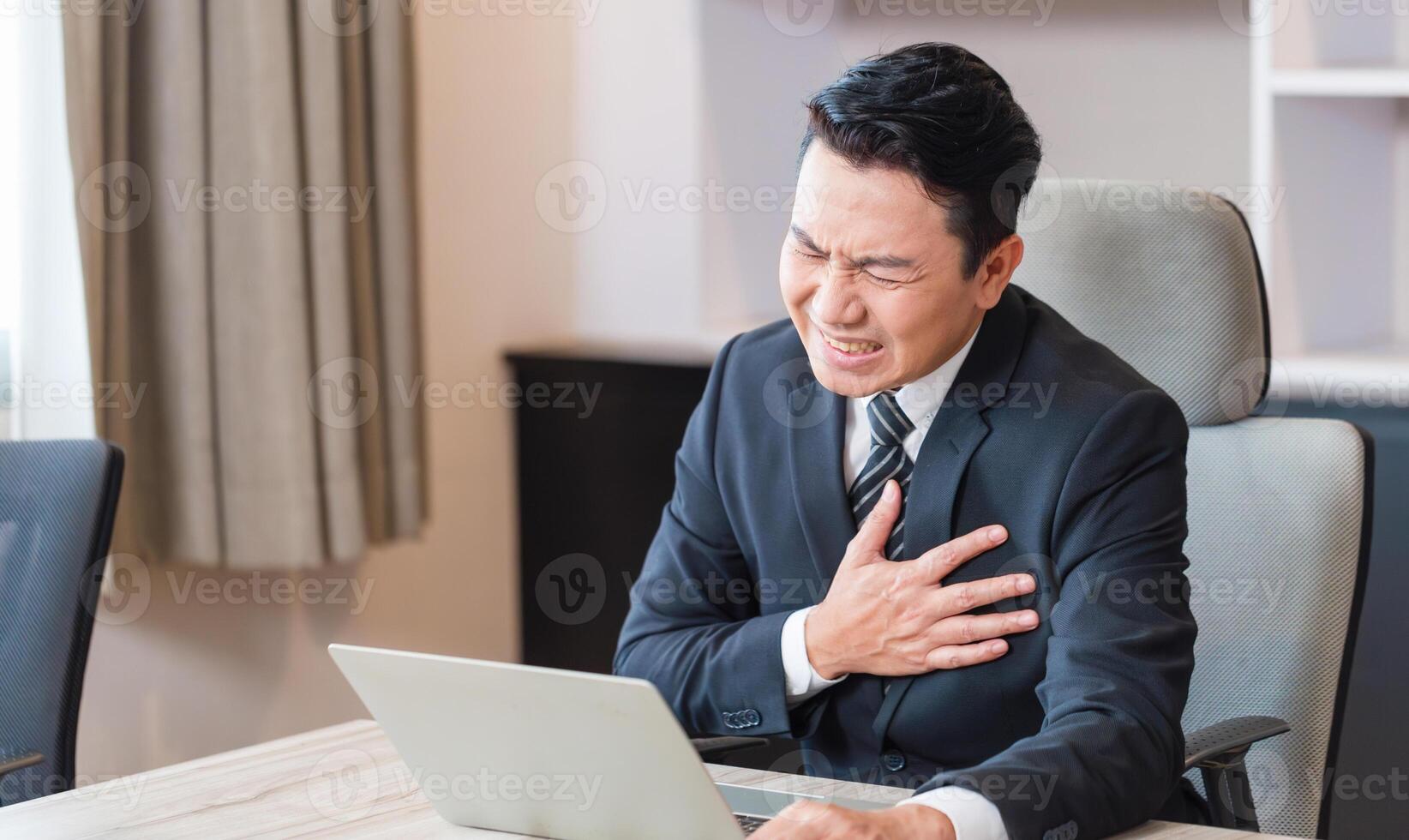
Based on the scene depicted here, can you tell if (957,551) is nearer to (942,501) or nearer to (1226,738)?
(942,501)

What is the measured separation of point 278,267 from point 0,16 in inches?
21.8

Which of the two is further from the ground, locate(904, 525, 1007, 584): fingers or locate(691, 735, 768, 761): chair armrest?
locate(904, 525, 1007, 584): fingers

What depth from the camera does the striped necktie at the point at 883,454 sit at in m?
1.52

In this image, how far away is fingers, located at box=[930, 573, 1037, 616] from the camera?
1390 millimetres

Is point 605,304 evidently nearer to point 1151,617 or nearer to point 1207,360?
point 1207,360

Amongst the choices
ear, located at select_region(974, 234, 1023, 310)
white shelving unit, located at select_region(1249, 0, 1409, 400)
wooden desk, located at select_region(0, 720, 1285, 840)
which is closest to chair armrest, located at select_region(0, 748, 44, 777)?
wooden desk, located at select_region(0, 720, 1285, 840)

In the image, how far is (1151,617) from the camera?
4.39 ft

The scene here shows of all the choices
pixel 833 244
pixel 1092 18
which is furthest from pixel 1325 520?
pixel 1092 18

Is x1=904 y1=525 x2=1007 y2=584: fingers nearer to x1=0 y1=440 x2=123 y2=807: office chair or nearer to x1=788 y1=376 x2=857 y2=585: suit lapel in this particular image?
x1=788 y1=376 x2=857 y2=585: suit lapel

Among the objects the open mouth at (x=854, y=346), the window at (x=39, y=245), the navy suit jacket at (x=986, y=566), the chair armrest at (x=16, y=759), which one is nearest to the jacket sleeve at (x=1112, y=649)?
the navy suit jacket at (x=986, y=566)

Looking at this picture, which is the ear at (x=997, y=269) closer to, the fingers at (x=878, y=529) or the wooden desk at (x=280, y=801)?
the fingers at (x=878, y=529)

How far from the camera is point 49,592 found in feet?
5.54

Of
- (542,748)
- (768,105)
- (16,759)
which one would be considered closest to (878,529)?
(542,748)

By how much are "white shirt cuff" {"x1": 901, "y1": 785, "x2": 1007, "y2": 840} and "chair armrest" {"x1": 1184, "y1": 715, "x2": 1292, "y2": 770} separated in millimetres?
307
